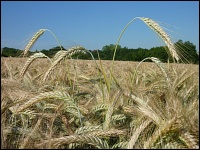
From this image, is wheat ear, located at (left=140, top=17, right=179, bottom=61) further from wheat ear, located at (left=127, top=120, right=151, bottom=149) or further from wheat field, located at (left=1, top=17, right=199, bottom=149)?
wheat ear, located at (left=127, top=120, right=151, bottom=149)

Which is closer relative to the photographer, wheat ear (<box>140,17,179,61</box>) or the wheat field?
the wheat field

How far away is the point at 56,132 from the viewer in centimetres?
182

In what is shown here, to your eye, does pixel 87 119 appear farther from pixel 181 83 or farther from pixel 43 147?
pixel 181 83

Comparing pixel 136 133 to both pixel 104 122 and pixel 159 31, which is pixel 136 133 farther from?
pixel 159 31

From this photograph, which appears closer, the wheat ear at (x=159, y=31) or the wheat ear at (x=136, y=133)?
the wheat ear at (x=136, y=133)

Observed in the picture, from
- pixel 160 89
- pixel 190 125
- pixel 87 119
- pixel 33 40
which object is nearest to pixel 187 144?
pixel 190 125

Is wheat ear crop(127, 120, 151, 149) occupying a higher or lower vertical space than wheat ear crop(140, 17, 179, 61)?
lower

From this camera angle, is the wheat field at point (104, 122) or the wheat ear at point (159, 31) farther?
the wheat ear at point (159, 31)

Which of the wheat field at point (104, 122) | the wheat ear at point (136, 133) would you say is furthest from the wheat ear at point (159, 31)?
the wheat ear at point (136, 133)

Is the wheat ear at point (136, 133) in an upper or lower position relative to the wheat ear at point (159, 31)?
lower

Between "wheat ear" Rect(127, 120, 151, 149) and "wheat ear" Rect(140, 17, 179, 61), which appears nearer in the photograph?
"wheat ear" Rect(127, 120, 151, 149)

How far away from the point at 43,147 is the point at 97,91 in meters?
1.34

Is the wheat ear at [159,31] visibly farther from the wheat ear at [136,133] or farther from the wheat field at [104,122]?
the wheat ear at [136,133]

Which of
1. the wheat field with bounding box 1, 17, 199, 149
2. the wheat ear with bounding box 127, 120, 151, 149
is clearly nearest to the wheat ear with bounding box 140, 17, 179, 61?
the wheat field with bounding box 1, 17, 199, 149
